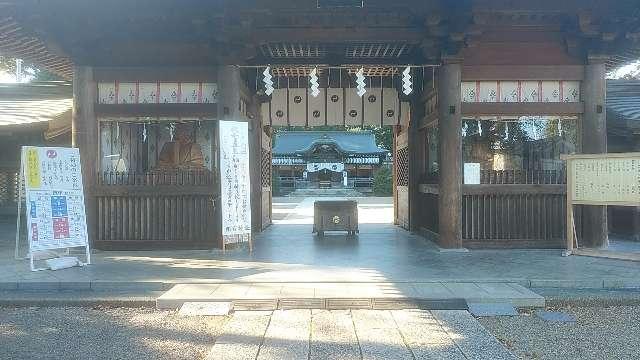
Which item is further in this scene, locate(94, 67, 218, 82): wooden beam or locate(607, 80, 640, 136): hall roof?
locate(607, 80, 640, 136): hall roof

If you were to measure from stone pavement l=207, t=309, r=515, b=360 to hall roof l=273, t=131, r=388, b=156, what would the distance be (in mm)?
34414

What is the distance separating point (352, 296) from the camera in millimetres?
6258

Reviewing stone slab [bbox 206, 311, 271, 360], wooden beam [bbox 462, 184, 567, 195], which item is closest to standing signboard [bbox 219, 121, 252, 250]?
stone slab [bbox 206, 311, 271, 360]

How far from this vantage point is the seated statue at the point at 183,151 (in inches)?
401

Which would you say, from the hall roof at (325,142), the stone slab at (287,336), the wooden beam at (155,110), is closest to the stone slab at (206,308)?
the stone slab at (287,336)

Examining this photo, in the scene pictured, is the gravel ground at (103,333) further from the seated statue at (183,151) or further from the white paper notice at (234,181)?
the seated statue at (183,151)

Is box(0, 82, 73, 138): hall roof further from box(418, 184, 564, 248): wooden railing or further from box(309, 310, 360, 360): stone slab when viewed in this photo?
box(418, 184, 564, 248): wooden railing

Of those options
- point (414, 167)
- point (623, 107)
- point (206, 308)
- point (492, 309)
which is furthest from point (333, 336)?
point (623, 107)

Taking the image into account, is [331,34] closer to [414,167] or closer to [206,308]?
[414,167]

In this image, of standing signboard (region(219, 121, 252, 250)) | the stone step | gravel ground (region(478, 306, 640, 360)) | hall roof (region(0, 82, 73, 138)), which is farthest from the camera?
hall roof (region(0, 82, 73, 138))

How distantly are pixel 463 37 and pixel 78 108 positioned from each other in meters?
6.94

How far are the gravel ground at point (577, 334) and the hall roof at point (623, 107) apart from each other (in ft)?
20.5

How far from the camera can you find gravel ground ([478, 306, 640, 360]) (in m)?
4.59

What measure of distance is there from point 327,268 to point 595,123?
221 inches
